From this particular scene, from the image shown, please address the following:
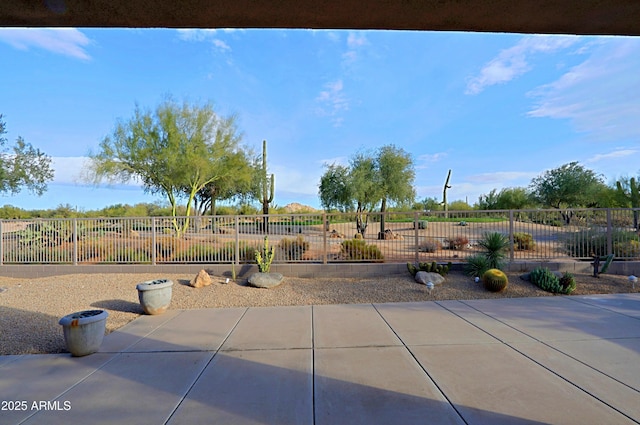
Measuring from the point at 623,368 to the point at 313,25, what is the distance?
553 cm

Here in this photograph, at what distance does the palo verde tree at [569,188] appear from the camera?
29938 millimetres

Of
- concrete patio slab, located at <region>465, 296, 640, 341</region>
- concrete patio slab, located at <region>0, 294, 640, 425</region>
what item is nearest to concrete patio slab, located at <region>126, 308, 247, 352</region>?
concrete patio slab, located at <region>0, 294, 640, 425</region>

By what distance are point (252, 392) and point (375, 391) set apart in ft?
4.56

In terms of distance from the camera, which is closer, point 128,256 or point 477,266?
point 477,266

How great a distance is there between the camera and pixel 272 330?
18.4ft

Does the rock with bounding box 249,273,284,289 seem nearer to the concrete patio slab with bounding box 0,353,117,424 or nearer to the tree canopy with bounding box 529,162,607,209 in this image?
the concrete patio slab with bounding box 0,353,117,424

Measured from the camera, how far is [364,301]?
24.9 feet

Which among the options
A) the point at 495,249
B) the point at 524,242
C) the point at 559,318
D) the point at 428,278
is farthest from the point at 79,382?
the point at 524,242

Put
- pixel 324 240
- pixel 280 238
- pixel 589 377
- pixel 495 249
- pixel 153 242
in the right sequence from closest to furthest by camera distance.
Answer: pixel 589 377
pixel 495 249
pixel 324 240
pixel 153 242
pixel 280 238

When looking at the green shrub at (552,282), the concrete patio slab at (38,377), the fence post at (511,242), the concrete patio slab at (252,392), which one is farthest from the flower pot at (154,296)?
the fence post at (511,242)

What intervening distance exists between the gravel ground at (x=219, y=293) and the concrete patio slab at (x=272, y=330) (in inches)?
30.2

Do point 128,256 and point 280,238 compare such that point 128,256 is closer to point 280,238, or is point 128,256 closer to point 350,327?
point 280,238

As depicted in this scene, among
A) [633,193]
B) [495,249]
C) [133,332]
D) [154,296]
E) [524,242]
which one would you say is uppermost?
[633,193]

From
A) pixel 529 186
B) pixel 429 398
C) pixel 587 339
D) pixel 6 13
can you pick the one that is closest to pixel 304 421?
pixel 429 398
